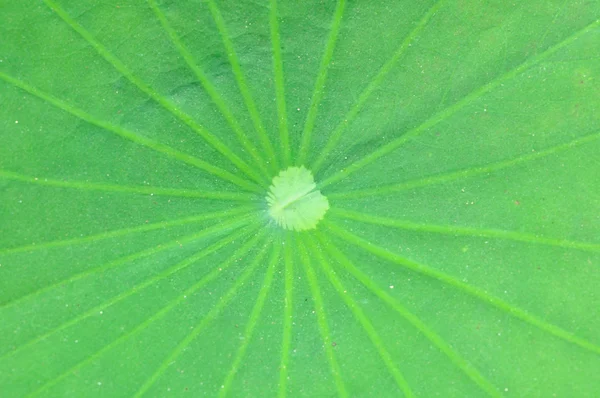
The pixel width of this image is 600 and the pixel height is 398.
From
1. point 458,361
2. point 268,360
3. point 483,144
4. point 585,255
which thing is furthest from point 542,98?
point 268,360

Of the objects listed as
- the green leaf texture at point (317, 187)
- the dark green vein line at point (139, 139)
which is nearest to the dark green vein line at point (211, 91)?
the green leaf texture at point (317, 187)

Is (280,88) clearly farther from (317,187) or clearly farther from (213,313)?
(213,313)

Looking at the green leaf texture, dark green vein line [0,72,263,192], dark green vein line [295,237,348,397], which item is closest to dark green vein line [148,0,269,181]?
the green leaf texture

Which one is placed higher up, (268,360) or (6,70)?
(6,70)

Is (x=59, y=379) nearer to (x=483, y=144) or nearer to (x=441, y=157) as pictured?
(x=441, y=157)

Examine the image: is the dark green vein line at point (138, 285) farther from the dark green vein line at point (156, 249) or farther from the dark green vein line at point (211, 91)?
the dark green vein line at point (211, 91)

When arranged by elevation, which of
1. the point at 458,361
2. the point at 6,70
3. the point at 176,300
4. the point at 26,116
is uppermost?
the point at 6,70
